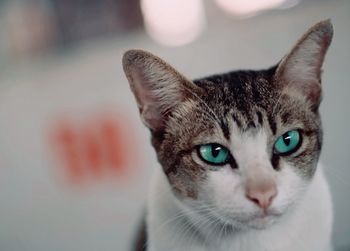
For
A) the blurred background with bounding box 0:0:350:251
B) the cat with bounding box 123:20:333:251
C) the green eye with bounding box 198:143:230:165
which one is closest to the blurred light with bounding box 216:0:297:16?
the blurred background with bounding box 0:0:350:251

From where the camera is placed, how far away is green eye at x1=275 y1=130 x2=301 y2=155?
1.71ft

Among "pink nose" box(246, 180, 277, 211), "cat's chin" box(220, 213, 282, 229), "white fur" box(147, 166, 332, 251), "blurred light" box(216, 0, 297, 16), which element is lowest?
"white fur" box(147, 166, 332, 251)

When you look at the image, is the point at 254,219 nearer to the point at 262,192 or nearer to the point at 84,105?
the point at 262,192

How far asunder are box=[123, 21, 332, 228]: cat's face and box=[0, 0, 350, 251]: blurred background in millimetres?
118

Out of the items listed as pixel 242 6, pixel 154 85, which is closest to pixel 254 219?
pixel 154 85

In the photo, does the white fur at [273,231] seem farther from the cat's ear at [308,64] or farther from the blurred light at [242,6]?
the blurred light at [242,6]

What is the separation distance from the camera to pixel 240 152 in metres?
0.51

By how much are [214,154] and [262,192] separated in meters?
0.08

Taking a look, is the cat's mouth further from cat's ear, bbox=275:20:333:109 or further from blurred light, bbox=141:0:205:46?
blurred light, bbox=141:0:205:46

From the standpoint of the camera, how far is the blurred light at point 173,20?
0.67 meters

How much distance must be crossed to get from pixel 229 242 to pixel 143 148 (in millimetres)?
187

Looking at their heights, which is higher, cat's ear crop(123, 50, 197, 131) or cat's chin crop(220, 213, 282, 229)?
cat's ear crop(123, 50, 197, 131)

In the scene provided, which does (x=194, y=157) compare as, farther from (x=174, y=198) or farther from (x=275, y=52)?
(x=275, y=52)

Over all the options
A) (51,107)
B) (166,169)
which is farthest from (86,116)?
(166,169)
